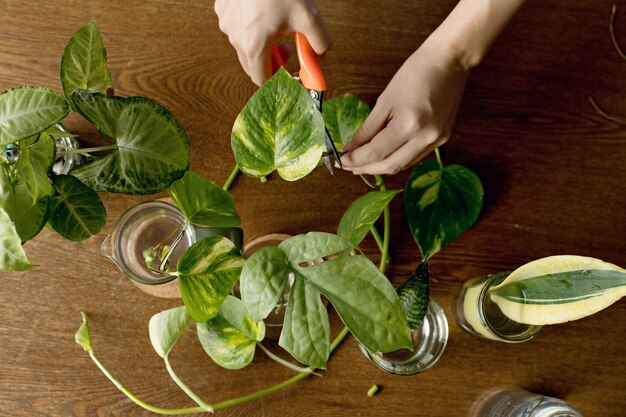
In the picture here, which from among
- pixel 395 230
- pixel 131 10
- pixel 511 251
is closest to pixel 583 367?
pixel 511 251

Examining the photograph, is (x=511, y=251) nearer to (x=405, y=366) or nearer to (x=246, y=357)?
(x=405, y=366)

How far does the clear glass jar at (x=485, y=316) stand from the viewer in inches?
26.2

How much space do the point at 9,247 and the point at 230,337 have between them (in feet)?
1.05

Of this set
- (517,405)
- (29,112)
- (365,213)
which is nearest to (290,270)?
(365,213)

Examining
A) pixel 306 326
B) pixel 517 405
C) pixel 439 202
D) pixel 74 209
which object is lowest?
pixel 517 405

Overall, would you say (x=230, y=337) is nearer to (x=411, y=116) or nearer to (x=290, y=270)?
(x=290, y=270)

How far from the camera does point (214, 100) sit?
0.75 metres

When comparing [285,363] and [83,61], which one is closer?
[83,61]

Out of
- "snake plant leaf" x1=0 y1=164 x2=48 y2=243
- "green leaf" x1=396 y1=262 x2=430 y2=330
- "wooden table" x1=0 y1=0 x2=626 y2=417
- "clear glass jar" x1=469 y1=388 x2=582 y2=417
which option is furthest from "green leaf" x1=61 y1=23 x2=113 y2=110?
"clear glass jar" x1=469 y1=388 x2=582 y2=417

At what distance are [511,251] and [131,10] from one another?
633 millimetres

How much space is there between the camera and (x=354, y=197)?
29.6 inches

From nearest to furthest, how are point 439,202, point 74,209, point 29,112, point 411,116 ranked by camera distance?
point 29,112, point 74,209, point 411,116, point 439,202

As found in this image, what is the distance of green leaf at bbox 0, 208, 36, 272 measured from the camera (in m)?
0.40

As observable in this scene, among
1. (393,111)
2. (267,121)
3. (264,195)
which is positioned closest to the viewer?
(267,121)
